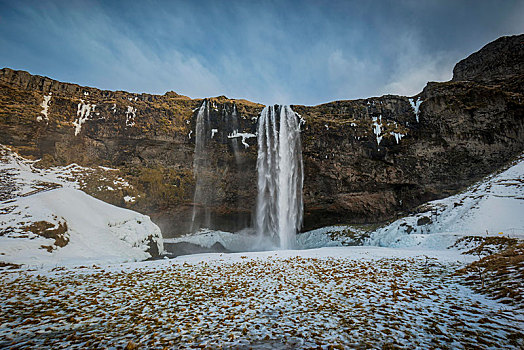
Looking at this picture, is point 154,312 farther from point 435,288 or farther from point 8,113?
point 8,113

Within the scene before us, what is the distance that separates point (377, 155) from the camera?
30.6m

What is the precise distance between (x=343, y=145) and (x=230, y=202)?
17242 millimetres

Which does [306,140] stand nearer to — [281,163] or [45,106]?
[281,163]

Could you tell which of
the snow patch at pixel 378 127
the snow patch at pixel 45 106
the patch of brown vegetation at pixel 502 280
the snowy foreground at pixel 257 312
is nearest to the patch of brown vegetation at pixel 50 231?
the snowy foreground at pixel 257 312

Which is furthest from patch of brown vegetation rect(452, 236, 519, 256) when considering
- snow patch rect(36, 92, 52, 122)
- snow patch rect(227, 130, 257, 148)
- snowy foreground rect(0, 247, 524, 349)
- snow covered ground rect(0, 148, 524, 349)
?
snow patch rect(36, 92, 52, 122)

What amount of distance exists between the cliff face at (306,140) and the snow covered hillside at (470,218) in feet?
22.3

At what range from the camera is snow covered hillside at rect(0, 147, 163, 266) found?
11183mm

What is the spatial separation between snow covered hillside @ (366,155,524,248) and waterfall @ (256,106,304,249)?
10.2 meters

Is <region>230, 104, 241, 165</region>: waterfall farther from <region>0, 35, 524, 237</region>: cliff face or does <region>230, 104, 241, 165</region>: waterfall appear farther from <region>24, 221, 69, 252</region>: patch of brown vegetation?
<region>24, 221, 69, 252</region>: patch of brown vegetation

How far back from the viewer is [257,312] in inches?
179

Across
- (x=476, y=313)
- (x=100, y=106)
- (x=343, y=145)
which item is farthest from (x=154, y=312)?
(x=100, y=106)

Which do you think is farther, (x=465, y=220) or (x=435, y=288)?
(x=465, y=220)

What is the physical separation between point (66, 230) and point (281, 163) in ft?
72.1

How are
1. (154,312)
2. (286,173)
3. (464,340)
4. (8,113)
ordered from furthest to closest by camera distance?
(286,173)
(8,113)
(154,312)
(464,340)
